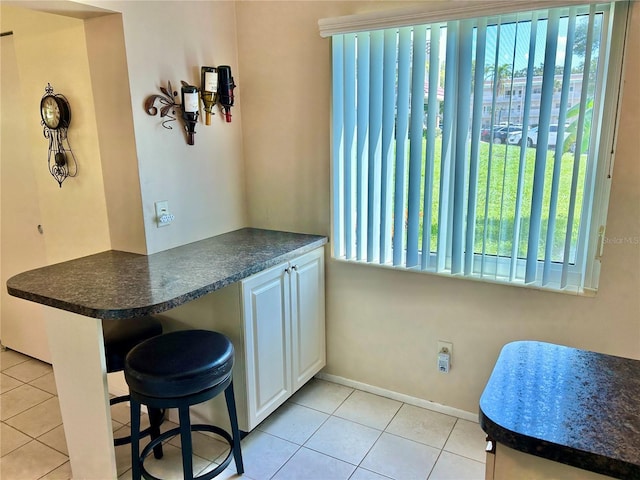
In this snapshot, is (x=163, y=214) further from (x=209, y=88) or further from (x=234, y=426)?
(x=234, y=426)

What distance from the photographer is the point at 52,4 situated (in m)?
1.81

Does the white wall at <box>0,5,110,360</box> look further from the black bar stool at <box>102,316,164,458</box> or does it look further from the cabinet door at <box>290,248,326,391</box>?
the cabinet door at <box>290,248,326,391</box>

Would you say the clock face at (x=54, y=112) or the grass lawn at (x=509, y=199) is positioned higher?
the clock face at (x=54, y=112)

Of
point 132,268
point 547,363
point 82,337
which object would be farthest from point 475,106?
point 82,337

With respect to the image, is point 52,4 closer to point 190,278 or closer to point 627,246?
point 190,278

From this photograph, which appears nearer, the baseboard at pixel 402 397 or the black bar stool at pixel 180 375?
the black bar stool at pixel 180 375

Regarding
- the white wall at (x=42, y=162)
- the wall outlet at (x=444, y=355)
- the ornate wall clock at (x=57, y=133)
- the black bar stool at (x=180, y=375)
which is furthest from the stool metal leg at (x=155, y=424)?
the wall outlet at (x=444, y=355)

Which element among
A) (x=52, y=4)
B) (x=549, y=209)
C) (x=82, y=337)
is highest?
(x=52, y=4)

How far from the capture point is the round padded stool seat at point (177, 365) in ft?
5.31

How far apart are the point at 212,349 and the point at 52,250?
4.76 ft

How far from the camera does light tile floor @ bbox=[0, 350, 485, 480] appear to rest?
2.04 m

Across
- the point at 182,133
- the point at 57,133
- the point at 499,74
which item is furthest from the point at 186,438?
the point at 499,74

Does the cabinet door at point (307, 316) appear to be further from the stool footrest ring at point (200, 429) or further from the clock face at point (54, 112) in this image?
the clock face at point (54, 112)

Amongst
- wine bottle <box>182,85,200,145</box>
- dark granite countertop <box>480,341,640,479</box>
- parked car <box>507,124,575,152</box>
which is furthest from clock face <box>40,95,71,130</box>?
dark granite countertop <box>480,341,640,479</box>
